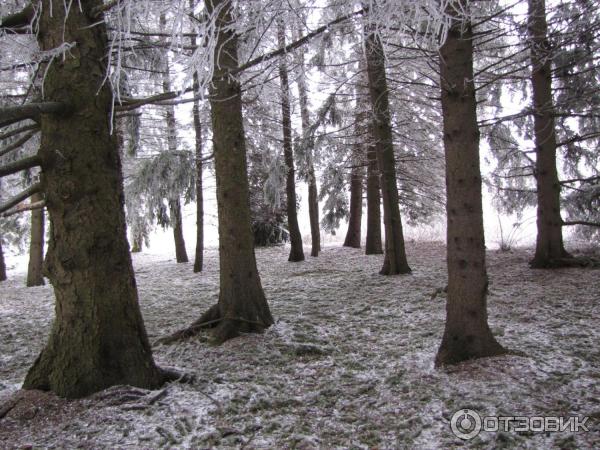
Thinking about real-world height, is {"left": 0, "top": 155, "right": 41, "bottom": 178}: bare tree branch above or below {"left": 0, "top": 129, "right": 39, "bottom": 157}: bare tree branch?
below

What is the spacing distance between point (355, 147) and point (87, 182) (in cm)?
926

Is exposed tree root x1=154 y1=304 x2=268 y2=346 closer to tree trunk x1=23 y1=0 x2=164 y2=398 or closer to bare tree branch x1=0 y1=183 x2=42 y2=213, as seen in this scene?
tree trunk x1=23 y1=0 x2=164 y2=398

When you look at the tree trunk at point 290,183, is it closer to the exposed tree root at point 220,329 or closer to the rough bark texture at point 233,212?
the rough bark texture at point 233,212

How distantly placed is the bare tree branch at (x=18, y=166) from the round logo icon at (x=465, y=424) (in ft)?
11.2

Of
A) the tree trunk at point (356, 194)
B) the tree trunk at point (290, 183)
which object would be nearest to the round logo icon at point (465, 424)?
the tree trunk at point (290, 183)

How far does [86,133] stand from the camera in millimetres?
3197

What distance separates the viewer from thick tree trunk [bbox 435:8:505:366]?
3.49 metres

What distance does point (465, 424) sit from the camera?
106 inches

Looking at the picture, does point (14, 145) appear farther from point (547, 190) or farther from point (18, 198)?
point (547, 190)

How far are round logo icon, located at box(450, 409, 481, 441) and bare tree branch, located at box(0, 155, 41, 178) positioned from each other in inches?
134

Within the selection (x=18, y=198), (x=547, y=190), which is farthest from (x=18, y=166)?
(x=547, y=190)

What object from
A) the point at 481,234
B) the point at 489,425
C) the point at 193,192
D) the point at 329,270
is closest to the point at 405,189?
the point at 329,270

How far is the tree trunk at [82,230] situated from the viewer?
10.3 feet

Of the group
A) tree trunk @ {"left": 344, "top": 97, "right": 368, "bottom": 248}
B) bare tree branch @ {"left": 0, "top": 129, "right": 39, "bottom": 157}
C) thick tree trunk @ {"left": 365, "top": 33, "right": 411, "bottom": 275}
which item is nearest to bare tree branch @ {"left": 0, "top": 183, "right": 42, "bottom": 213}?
bare tree branch @ {"left": 0, "top": 129, "right": 39, "bottom": 157}
